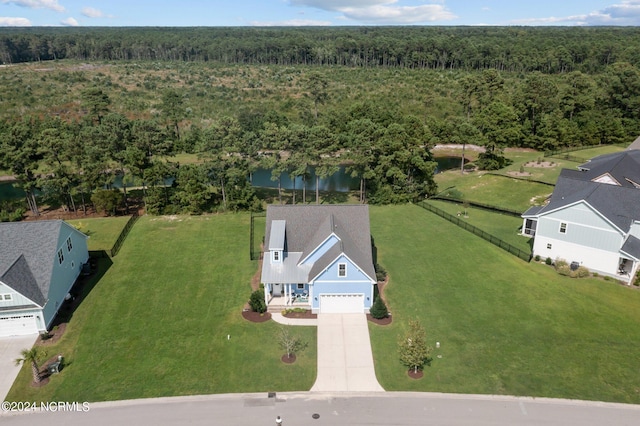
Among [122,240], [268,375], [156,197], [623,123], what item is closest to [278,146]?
[156,197]

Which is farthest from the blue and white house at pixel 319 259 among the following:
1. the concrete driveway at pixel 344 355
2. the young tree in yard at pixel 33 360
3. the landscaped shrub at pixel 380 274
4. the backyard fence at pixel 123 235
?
the backyard fence at pixel 123 235

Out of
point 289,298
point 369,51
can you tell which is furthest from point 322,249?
point 369,51

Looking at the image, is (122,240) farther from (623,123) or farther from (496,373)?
(623,123)

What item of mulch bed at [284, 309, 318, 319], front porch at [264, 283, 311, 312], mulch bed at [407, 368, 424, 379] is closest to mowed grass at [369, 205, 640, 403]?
mulch bed at [407, 368, 424, 379]

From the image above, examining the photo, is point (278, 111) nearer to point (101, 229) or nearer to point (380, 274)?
point (101, 229)

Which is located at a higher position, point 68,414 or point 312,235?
point 312,235

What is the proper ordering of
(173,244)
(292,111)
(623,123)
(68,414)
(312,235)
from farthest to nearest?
(292,111) < (623,123) < (173,244) < (312,235) < (68,414)

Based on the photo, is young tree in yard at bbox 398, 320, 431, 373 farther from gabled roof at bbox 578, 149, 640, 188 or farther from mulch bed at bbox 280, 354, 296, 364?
gabled roof at bbox 578, 149, 640, 188

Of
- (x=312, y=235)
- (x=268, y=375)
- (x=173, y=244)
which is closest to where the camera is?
(x=268, y=375)
